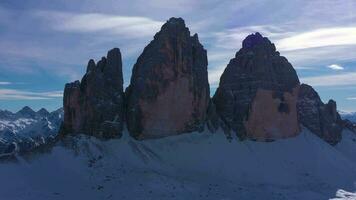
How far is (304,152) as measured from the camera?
91.5 metres

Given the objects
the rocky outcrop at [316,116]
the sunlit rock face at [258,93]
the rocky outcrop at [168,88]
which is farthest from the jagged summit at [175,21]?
the rocky outcrop at [316,116]

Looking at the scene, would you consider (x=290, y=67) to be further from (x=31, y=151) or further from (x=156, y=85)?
(x=31, y=151)

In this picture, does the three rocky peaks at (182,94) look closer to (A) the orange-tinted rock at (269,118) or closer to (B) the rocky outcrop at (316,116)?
(A) the orange-tinted rock at (269,118)

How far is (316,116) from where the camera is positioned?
10469 centimetres

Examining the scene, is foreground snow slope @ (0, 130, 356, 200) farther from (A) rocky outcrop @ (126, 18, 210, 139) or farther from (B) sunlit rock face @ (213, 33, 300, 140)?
(B) sunlit rock face @ (213, 33, 300, 140)

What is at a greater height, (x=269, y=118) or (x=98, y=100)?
(x=98, y=100)

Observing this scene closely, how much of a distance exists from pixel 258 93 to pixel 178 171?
22669mm

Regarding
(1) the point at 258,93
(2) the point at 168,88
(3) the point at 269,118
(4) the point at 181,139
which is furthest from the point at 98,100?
(3) the point at 269,118

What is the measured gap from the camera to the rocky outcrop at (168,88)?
80.8 m

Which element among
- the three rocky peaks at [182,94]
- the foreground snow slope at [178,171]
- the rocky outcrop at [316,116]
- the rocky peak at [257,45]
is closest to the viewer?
the foreground snow slope at [178,171]

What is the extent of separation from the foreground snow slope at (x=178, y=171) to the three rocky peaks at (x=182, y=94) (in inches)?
96.5

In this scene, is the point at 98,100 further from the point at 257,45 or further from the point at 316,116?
the point at 316,116

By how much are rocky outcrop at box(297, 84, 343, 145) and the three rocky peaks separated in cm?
685

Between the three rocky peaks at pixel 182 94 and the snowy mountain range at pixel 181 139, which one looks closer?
the snowy mountain range at pixel 181 139
